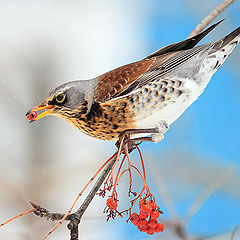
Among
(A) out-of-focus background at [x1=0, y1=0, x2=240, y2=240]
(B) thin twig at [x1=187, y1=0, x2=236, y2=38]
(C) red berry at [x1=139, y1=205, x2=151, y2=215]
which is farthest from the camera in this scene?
(A) out-of-focus background at [x1=0, y1=0, x2=240, y2=240]

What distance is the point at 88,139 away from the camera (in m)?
0.95

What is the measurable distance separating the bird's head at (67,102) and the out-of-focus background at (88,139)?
26 cm

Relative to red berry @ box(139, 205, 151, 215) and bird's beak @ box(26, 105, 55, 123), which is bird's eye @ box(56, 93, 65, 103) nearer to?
bird's beak @ box(26, 105, 55, 123)

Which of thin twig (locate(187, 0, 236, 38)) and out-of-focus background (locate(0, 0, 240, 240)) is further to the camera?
out-of-focus background (locate(0, 0, 240, 240))

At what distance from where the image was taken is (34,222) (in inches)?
36.2

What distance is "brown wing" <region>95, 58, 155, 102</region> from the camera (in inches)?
25.3

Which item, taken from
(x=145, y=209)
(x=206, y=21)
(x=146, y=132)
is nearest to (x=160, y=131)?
(x=146, y=132)

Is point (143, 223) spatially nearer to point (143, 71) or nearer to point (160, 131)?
point (160, 131)

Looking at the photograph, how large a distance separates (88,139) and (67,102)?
33 cm

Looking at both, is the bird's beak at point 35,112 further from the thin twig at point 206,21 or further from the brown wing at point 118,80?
the thin twig at point 206,21

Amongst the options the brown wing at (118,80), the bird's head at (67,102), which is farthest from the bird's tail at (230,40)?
the bird's head at (67,102)

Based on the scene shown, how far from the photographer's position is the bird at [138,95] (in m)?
0.63

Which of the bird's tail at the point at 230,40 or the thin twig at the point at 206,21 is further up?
the thin twig at the point at 206,21

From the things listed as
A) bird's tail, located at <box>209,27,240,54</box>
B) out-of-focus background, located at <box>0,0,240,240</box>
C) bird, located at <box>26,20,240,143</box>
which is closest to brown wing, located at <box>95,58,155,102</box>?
bird, located at <box>26,20,240,143</box>
